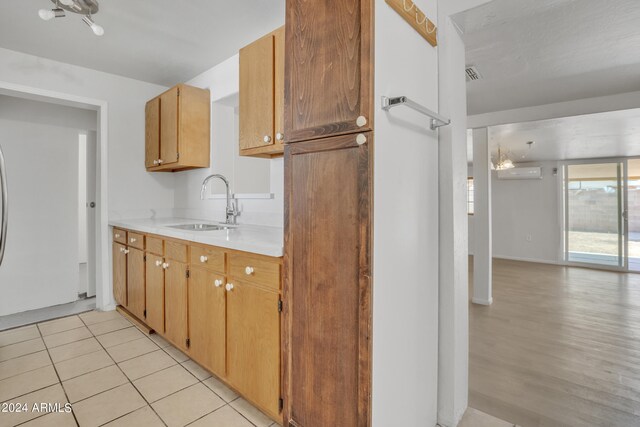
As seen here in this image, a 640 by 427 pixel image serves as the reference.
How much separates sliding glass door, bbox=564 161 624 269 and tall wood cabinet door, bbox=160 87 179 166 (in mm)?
7878

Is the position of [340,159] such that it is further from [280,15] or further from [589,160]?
[589,160]

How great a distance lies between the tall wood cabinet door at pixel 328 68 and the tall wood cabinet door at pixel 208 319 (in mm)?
1016

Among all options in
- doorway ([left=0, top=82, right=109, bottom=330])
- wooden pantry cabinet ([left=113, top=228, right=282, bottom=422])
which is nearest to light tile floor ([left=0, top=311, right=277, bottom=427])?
wooden pantry cabinet ([left=113, top=228, right=282, bottom=422])

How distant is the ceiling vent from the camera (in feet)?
8.68

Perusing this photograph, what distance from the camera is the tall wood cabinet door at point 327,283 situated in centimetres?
106

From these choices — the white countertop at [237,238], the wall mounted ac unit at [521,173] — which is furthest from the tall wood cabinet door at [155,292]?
the wall mounted ac unit at [521,173]

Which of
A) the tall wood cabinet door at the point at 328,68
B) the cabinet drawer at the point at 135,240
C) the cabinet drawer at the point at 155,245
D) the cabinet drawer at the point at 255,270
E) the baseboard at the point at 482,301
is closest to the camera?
the tall wood cabinet door at the point at 328,68

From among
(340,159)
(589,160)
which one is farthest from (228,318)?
(589,160)

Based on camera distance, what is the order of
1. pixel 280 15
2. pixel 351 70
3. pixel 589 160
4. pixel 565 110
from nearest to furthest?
pixel 351 70
pixel 280 15
pixel 565 110
pixel 589 160

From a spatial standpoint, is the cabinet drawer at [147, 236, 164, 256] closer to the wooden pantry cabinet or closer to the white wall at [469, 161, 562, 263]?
the wooden pantry cabinet

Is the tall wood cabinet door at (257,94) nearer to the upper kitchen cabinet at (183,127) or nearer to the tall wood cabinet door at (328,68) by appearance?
the tall wood cabinet door at (328,68)

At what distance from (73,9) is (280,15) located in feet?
4.26

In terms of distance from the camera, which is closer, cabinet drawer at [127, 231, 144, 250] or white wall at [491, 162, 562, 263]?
cabinet drawer at [127, 231, 144, 250]

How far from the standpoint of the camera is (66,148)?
10.9 feet
